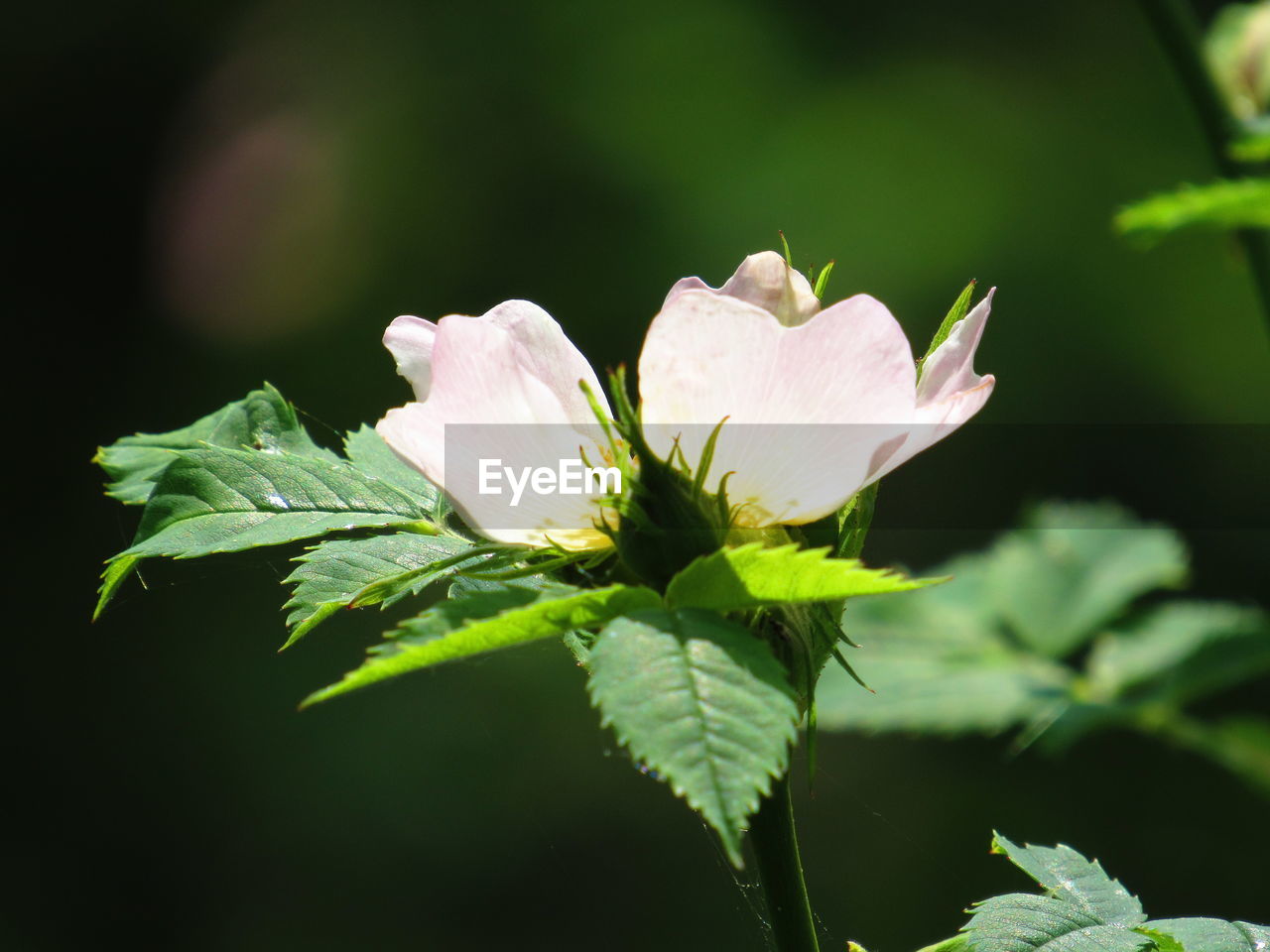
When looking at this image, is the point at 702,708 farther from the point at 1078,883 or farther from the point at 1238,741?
the point at 1238,741

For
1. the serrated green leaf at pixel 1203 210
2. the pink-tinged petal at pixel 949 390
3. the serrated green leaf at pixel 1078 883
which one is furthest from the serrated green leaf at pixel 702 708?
the serrated green leaf at pixel 1203 210

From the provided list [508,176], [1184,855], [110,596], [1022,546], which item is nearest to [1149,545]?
[1022,546]

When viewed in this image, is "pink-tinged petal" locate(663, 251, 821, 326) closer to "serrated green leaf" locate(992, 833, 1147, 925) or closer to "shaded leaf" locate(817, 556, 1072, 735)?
"serrated green leaf" locate(992, 833, 1147, 925)

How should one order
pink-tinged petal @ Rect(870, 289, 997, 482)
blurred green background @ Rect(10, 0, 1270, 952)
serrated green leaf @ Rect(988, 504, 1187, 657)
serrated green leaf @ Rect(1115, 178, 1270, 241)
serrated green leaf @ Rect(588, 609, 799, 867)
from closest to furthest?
serrated green leaf @ Rect(588, 609, 799, 867)
pink-tinged petal @ Rect(870, 289, 997, 482)
serrated green leaf @ Rect(1115, 178, 1270, 241)
serrated green leaf @ Rect(988, 504, 1187, 657)
blurred green background @ Rect(10, 0, 1270, 952)

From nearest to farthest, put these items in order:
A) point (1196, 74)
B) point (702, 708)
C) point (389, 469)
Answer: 1. point (702, 708)
2. point (389, 469)
3. point (1196, 74)

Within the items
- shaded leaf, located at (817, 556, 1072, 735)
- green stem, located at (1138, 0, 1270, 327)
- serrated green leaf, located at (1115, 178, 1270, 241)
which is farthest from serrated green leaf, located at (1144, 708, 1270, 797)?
serrated green leaf, located at (1115, 178, 1270, 241)

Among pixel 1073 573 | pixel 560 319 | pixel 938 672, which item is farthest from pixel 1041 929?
pixel 560 319

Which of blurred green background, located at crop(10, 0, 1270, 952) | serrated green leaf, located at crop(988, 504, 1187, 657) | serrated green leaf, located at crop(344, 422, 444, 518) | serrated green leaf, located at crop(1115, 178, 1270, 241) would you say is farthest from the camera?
blurred green background, located at crop(10, 0, 1270, 952)
